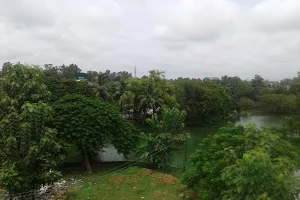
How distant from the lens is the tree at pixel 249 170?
16.8 feet

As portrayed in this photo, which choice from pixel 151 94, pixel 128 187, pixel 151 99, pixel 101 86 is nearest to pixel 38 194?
pixel 128 187

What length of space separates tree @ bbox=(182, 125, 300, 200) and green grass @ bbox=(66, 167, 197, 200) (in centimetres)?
160

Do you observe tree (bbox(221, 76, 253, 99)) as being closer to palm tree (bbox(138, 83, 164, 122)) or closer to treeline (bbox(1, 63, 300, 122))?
treeline (bbox(1, 63, 300, 122))

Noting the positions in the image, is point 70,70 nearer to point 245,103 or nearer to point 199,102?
point 199,102

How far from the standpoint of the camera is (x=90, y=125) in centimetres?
1363

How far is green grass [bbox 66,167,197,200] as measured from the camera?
11.1 m

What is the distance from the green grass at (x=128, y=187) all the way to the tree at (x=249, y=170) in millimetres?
1599

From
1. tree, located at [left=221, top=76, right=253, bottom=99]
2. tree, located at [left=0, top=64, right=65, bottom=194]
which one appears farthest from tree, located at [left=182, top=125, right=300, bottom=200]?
tree, located at [left=221, top=76, right=253, bottom=99]

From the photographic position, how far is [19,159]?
8719 millimetres

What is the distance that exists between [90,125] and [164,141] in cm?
435

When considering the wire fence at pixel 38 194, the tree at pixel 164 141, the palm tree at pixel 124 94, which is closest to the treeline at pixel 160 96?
the palm tree at pixel 124 94

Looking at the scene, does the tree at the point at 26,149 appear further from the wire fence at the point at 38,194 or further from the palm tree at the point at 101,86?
the palm tree at the point at 101,86

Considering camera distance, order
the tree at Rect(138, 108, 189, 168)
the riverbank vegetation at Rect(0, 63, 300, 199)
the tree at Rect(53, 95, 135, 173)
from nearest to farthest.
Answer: the riverbank vegetation at Rect(0, 63, 300, 199) → the tree at Rect(53, 95, 135, 173) → the tree at Rect(138, 108, 189, 168)

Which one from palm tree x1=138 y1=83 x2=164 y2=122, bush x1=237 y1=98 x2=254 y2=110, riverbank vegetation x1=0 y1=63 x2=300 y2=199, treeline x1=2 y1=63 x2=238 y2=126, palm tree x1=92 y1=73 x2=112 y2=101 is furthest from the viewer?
bush x1=237 y1=98 x2=254 y2=110
